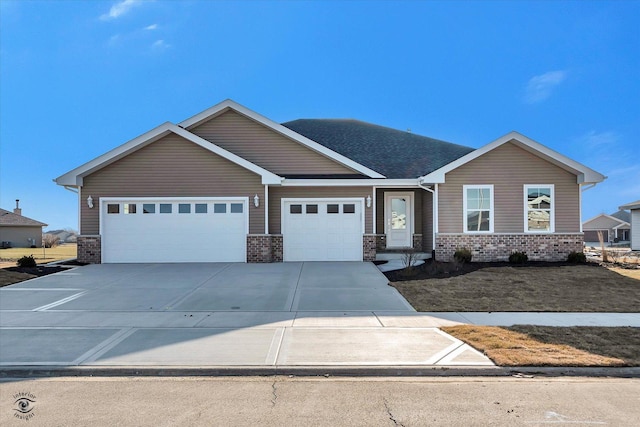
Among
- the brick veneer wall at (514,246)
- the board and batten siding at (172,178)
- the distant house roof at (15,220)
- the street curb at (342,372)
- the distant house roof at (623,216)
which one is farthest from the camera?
the distant house roof at (623,216)

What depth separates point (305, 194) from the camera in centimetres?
1540

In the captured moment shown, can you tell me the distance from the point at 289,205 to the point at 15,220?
104 ft

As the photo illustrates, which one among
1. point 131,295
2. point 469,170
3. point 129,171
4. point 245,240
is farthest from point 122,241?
point 469,170

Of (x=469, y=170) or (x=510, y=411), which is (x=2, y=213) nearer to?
(x=469, y=170)

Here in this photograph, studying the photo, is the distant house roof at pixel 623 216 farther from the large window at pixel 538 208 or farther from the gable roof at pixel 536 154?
the large window at pixel 538 208

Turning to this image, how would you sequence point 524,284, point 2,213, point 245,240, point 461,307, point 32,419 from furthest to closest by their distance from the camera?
1. point 2,213
2. point 245,240
3. point 524,284
4. point 461,307
5. point 32,419

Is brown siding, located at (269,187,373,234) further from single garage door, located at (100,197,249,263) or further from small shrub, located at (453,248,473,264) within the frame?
small shrub, located at (453,248,473,264)

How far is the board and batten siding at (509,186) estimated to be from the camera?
15.0m

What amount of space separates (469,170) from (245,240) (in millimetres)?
9047

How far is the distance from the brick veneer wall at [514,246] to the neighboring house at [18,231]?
35923 millimetres

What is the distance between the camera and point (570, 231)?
14984mm

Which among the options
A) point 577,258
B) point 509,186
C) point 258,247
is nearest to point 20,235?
point 258,247

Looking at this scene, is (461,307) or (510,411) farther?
(461,307)

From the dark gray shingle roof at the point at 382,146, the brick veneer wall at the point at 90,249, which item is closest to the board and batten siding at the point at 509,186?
the dark gray shingle roof at the point at 382,146
